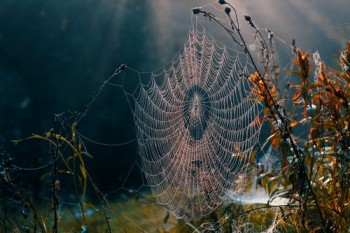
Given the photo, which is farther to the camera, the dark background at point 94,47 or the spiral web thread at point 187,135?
the dark background at point 94,47

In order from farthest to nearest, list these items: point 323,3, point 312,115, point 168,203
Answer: point 323,3, point 168,203, point 312,115

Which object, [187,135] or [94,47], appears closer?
[187,135]

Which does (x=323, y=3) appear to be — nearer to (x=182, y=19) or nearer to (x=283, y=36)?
(x=283, y=36)

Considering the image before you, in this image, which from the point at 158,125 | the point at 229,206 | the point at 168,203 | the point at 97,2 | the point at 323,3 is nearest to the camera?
the point at 229,206

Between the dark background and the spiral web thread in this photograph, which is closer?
the spiral web thread

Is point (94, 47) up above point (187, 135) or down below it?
above

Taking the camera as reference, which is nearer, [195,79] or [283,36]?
[195,79]

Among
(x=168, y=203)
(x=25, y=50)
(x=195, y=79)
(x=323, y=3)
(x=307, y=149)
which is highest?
(x=323, y=3)

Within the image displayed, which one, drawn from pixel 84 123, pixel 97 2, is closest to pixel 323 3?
pixel 97 2
